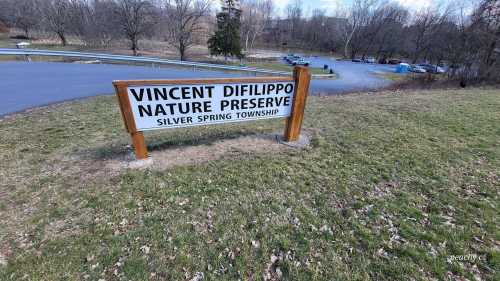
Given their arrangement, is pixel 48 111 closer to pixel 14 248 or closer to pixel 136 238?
pixel 14 248

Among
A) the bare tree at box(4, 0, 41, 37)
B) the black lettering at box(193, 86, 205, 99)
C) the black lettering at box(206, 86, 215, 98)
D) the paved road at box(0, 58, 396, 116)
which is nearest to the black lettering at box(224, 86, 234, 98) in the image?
the black lettering at box(206, 86, 215, 98)

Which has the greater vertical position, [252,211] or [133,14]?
[133,14]

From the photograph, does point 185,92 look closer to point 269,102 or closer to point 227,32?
point 269,102

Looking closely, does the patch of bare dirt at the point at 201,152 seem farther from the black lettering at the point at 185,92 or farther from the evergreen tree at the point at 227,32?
the evergreen tree at the point at 227,32

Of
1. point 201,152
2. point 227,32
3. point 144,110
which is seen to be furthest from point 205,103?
point 227,32

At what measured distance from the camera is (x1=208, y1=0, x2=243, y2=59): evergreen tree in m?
28.5

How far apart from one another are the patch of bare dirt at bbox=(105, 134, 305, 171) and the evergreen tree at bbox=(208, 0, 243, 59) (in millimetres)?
27151

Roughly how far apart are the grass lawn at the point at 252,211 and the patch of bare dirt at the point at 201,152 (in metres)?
0.17

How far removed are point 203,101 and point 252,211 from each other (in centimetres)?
199

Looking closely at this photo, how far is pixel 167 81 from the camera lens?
327 cm

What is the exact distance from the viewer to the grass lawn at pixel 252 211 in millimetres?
2154

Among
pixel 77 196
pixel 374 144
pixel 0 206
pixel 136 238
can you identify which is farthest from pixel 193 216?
pixel 374 144

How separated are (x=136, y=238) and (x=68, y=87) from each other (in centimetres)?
994

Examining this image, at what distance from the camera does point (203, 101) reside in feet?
12.0
